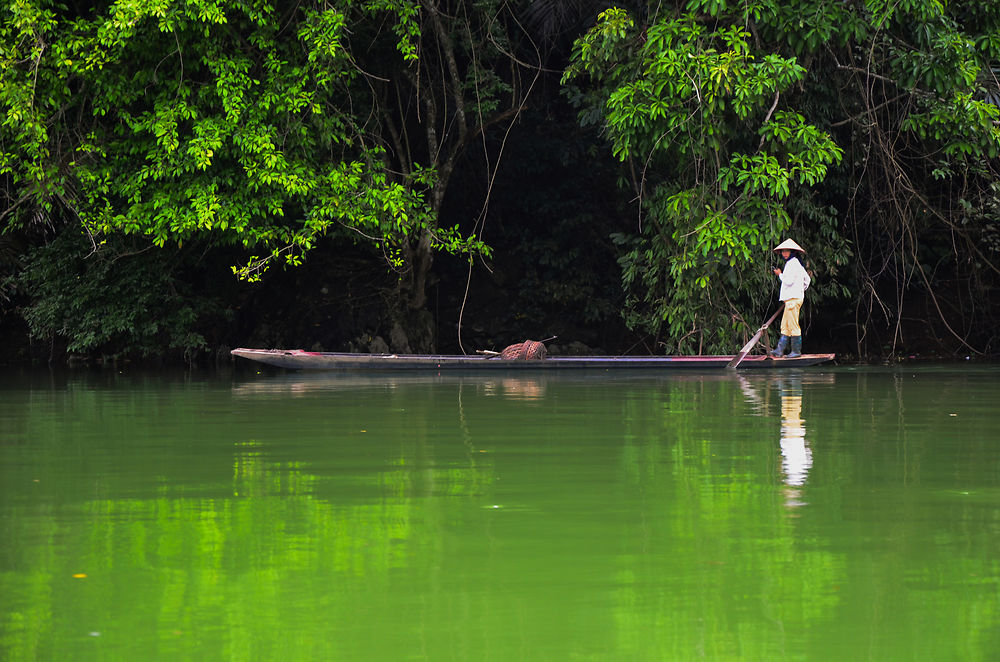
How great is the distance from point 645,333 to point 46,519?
52.7 ft

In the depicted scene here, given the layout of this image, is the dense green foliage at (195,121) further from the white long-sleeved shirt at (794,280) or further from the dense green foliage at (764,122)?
the white long-sleeved shirt at (794,280)

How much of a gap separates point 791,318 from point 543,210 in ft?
18.3

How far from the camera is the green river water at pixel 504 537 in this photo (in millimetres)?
3982

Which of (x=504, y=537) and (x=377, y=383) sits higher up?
(x=377, y=383)

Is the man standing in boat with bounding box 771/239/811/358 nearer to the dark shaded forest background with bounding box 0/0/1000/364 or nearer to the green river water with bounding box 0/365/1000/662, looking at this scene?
the dark shaded forest background with bounding box 0/0/1000/364

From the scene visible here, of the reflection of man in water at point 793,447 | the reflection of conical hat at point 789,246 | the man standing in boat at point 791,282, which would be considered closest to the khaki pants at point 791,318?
the man standing in boat at point 791,282

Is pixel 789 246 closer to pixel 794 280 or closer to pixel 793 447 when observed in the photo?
pixel 794 280

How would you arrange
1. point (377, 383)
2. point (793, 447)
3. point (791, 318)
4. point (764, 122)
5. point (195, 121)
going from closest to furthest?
point (793, 447) < point (377, 383) < point (764, 122) < point (195, 121) < point (791, 318)

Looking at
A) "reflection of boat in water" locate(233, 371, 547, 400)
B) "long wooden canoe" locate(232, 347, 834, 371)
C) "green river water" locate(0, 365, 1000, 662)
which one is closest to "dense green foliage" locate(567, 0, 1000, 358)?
"long wooden canoe" locate(232, 347, 834, 371)

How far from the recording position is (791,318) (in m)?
17.1

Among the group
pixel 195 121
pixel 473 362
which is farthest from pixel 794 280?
pixel 195 121

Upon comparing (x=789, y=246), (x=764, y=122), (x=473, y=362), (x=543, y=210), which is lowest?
(x=473, y=362)

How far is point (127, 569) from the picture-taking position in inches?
191

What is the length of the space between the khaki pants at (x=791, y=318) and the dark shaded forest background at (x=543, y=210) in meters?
0.49
